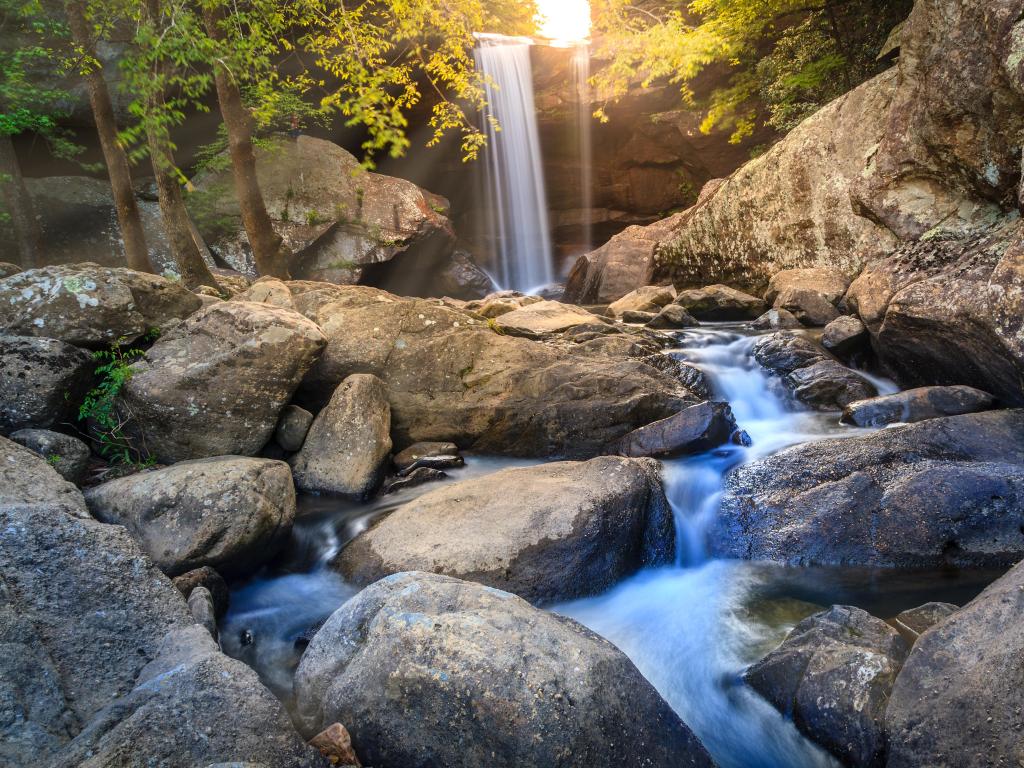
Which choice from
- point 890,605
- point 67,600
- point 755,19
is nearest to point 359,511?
point 67,600

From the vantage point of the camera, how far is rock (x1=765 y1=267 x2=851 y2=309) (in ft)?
35.3

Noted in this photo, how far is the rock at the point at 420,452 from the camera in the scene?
267 inches

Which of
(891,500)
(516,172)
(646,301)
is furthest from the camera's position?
(516,172)

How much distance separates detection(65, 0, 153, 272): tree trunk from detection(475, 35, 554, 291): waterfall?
12154 millimetres

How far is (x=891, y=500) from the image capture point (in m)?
4.67

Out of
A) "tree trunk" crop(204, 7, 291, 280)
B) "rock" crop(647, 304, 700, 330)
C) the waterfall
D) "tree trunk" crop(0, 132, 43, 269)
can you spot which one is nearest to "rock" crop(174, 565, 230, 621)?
"tree trunk" crop(204, 7, 291, 280)

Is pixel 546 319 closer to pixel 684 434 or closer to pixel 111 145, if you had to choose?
pixel 684 434

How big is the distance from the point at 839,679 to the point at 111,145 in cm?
1237

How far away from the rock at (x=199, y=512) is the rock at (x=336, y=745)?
234cm

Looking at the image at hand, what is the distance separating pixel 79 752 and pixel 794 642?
343 cm

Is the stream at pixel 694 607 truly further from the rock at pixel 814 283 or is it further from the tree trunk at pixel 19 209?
the tree trunk at pixel 19 209

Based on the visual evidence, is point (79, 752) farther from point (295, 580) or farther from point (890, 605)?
point (890, 605)

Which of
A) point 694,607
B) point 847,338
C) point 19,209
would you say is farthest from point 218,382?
point 19,209

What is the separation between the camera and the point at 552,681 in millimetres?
2646
